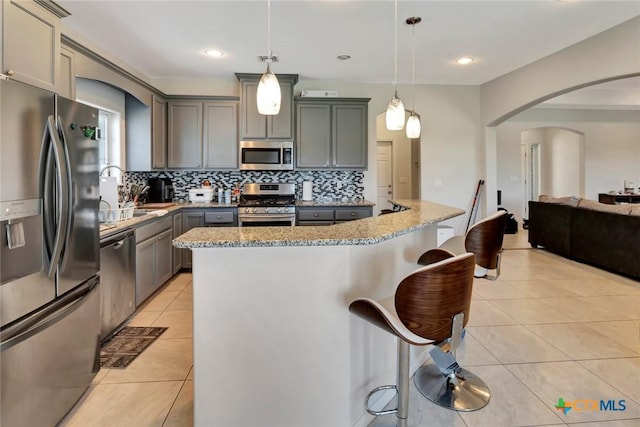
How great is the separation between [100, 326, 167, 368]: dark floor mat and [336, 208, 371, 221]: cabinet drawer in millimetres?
2537

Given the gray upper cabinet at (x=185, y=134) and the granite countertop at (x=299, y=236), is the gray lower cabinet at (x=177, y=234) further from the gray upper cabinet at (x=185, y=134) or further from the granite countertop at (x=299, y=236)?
the granite countertop at (x=299, y=236)

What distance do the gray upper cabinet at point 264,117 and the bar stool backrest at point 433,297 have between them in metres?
3.75

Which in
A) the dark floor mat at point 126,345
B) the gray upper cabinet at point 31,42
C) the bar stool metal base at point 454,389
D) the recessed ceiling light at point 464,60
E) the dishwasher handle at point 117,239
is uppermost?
the recessed ceiling light at point 464,60

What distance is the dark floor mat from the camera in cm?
250

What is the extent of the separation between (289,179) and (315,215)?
35.1 inches

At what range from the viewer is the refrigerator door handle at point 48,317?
1515 millimetres

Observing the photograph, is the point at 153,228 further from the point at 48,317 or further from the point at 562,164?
the point at 562,164

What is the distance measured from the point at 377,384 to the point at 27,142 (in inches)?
83.7

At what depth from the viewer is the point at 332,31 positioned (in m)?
3.49

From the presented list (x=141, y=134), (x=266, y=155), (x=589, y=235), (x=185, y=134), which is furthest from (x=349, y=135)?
(x=589, y=235)

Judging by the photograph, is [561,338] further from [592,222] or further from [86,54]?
[86,54]

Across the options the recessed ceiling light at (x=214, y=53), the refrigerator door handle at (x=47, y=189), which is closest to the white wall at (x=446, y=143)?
the recessed ceiling light at (x=214, y=53)

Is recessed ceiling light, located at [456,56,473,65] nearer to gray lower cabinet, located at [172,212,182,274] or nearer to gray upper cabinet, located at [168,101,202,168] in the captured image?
gray upper cabinet, located at [168,101,202,168]

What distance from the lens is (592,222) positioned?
4.69m
